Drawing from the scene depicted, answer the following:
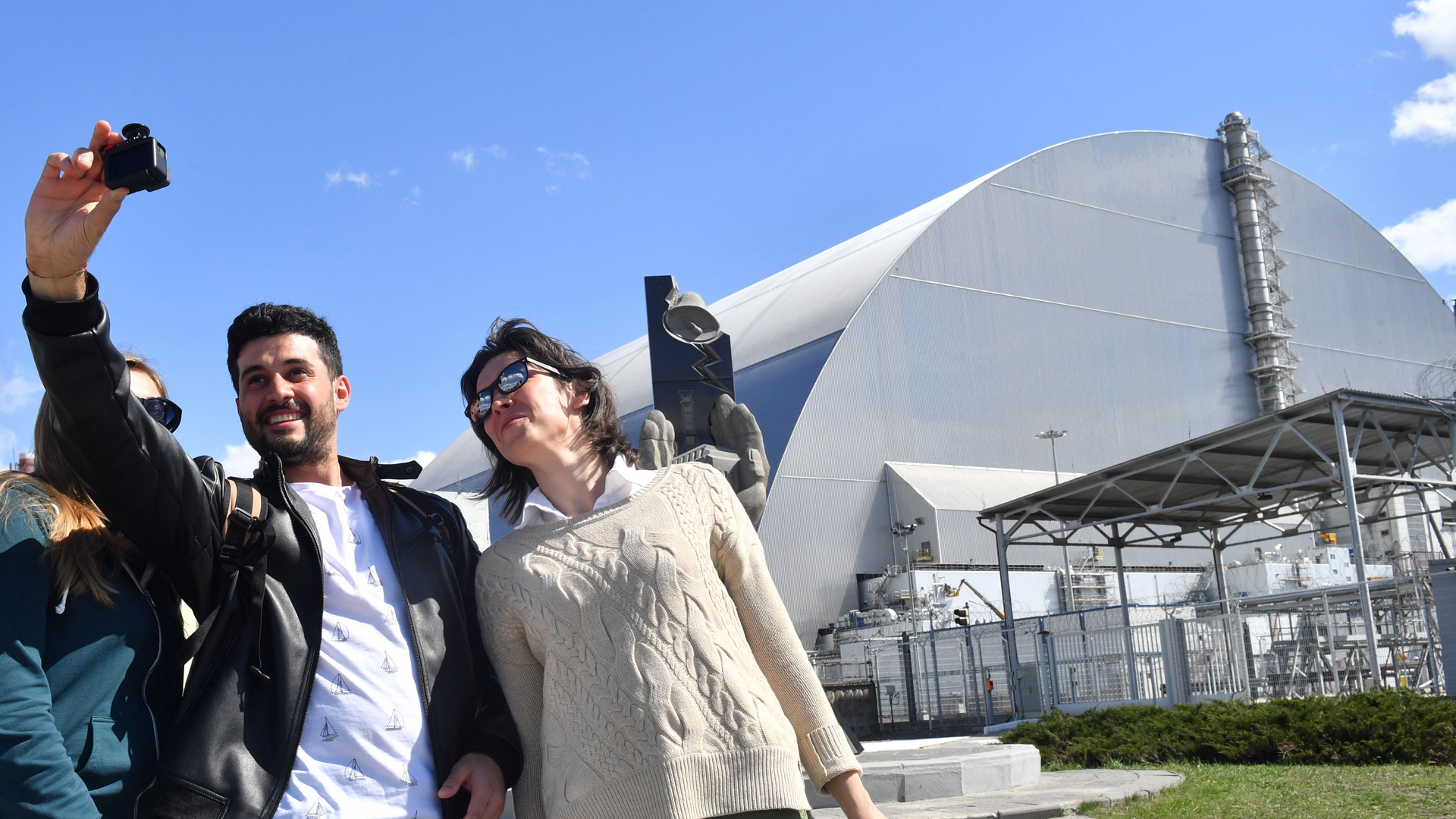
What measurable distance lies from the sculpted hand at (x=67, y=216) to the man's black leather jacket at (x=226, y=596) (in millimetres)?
43

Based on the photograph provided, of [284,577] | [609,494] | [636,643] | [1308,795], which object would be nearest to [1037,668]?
[1308,795]

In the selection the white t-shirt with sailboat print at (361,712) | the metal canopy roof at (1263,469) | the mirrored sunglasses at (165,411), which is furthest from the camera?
the metal canopy roof at (1263,469)

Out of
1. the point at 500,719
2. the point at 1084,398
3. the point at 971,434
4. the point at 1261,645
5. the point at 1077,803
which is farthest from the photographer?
the point at 1084,398

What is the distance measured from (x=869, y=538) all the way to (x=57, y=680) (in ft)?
92.5

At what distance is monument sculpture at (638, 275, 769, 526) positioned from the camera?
→ 28.7 feet

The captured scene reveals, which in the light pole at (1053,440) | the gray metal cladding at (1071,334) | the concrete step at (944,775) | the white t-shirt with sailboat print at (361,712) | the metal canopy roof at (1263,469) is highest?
the gray metal cladding at (1071,334)

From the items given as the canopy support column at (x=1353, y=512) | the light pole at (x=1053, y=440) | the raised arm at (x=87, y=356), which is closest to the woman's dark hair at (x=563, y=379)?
the raised arm at (x=87, y=356)

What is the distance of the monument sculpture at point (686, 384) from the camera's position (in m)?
8.76

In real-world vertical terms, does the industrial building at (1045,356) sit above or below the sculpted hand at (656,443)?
above

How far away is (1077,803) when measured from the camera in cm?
711

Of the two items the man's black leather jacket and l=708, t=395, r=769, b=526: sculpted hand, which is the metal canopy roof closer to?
l=708, t=395, r=769, b=526: sculpted hand

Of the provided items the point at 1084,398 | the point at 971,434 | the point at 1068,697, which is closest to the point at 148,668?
the point at 1068,697

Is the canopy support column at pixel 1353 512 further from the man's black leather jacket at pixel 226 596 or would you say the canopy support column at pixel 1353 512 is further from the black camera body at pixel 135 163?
the black camera body at pixel 135 163

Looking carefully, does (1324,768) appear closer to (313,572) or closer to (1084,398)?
(313,572)
